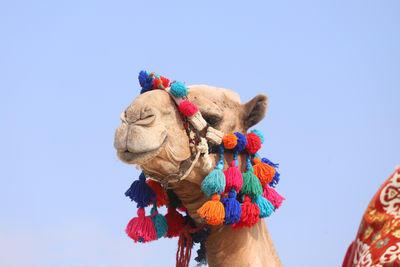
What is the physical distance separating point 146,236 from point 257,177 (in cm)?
84

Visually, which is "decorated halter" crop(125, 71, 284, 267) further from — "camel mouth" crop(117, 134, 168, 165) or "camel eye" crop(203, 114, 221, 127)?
"camel mouth" crop(117, 134, 168, 165)

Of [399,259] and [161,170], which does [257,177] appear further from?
[399,259]

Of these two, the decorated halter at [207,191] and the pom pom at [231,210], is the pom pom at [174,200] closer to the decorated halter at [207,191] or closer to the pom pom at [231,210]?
the decorated halter at [207,191]

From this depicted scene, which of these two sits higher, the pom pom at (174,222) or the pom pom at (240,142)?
the pom pom at (240,142)

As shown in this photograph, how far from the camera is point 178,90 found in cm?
405

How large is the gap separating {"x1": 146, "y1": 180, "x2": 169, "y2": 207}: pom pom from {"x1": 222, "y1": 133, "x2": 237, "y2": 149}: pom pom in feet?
1.93

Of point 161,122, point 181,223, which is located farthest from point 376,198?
point 181,223

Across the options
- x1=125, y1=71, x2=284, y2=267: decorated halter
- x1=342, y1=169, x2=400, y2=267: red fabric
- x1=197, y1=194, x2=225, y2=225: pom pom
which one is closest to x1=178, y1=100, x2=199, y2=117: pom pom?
x1=125, y1=71, x2=284, y2=267: decorated halter

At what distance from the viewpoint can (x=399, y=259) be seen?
5.74 ft

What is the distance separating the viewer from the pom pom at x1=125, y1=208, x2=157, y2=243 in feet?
13.7

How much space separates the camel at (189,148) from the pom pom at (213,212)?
0.68ft

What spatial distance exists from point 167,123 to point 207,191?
0.51 m

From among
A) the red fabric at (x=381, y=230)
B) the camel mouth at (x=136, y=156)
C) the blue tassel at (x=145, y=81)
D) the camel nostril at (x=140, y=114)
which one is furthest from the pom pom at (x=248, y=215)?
the red fabric at (x=381, y=230)

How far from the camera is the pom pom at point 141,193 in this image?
425 centimetres
